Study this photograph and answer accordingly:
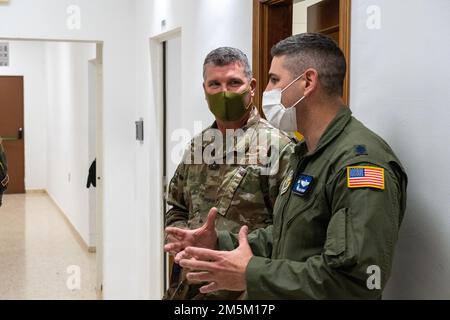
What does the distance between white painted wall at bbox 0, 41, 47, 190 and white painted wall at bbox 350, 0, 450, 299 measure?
33.3 feet

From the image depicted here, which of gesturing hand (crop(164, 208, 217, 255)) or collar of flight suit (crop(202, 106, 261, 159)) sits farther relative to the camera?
collar of flight suit (crop(202, 106, 261, 159))

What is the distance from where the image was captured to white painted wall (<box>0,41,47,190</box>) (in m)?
11.2

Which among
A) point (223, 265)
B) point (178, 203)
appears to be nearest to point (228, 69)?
point (178, 203)

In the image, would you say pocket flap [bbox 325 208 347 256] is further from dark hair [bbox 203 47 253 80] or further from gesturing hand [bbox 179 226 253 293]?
dark hair [bbox 203 47 253 80]

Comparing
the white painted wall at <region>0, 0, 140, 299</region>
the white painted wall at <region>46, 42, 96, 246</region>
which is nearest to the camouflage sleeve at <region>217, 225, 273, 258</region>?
the white painted wall at <region>0, 0, 140, 299</region>

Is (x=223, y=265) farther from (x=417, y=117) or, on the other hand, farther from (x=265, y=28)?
(x=265, y=28)

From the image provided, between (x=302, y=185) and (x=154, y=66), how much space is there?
325cm

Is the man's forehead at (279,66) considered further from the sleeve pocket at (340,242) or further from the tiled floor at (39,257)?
the tiled floor at (39,257)

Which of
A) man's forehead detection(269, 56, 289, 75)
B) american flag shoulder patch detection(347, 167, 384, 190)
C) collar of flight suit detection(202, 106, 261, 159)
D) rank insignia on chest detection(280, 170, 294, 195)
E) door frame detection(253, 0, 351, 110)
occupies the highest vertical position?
door frame detection(253, 0, 351, 110)

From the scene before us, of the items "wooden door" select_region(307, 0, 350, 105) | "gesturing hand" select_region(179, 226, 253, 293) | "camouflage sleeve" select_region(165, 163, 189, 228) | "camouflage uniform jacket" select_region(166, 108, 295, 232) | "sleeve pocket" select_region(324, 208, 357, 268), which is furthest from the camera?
"camouflage sleeve" select_region(165, 163, 189, 228)

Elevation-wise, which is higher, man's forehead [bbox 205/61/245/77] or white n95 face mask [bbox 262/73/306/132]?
man's forehead [bbox 205/61/245/77]

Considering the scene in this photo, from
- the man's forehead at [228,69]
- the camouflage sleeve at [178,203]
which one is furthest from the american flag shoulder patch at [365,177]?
the camouflage sleeve at [178,203]
